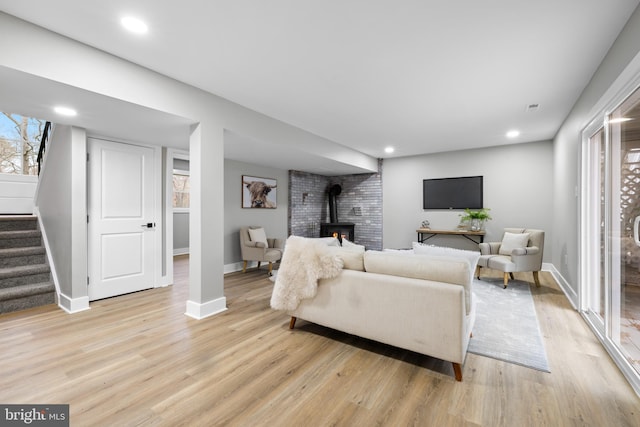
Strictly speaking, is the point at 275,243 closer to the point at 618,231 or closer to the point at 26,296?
the point at 26,296

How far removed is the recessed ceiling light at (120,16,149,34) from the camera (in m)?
1.92

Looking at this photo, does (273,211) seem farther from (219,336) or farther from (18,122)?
(18,122)

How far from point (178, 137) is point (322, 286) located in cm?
267

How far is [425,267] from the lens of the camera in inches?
83.1

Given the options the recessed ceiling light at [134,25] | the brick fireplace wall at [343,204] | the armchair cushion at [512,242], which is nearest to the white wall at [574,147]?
the armchair cushion at [512,242]

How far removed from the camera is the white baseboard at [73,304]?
3.18 metres

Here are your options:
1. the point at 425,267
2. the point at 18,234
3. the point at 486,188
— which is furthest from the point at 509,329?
the point at 18,234

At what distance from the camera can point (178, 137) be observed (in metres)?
3.63

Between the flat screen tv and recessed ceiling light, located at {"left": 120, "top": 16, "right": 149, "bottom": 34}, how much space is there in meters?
5.66

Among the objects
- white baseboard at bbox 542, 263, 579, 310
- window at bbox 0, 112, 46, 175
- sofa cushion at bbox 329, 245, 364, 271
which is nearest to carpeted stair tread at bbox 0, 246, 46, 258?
window at bbox 0, 112, 46, 175

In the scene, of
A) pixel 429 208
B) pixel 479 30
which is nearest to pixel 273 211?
pixel 429 208

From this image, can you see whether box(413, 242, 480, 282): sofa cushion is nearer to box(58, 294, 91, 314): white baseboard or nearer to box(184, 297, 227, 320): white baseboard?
box(184, 297, 227, 320): white baseboard

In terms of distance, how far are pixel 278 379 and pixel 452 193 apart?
17.6 ft

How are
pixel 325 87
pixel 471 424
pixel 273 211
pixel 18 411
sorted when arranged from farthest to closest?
pixel 273 211 < pixel 325 87 < pixel 18 411 < pixel 471 424
